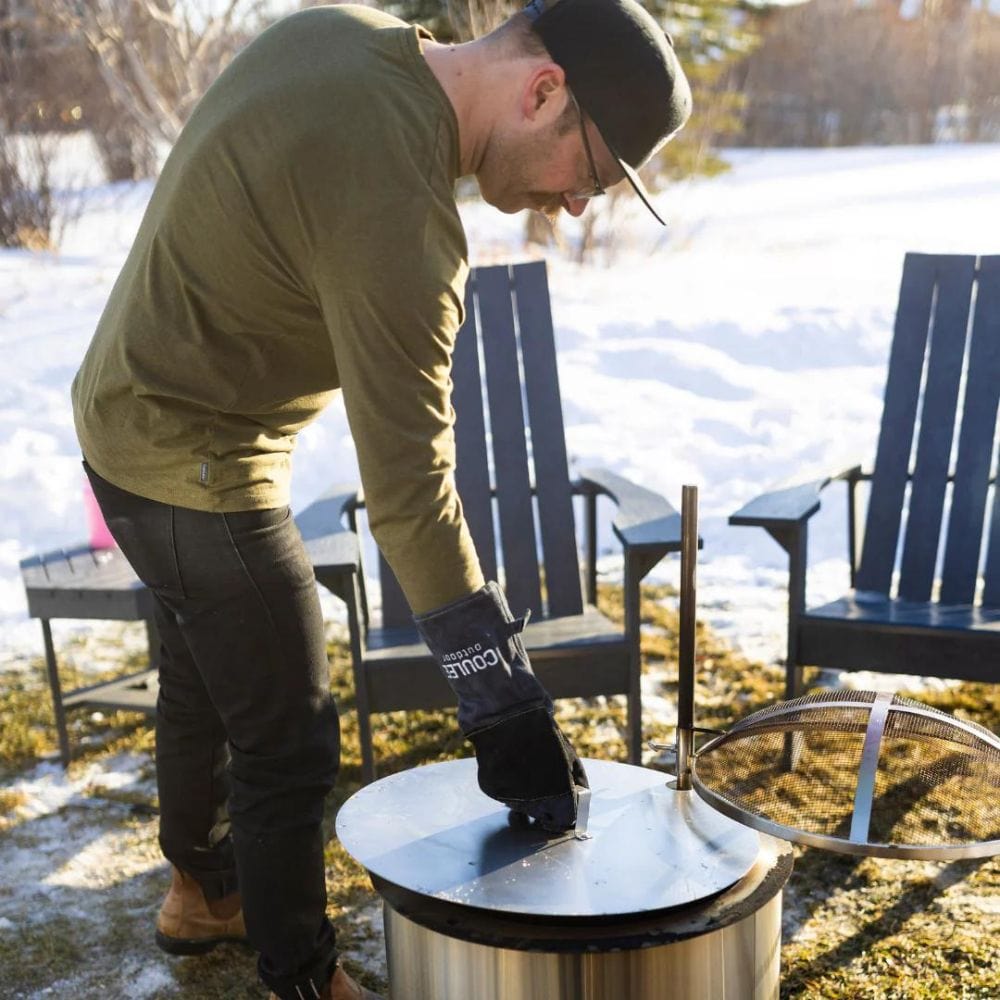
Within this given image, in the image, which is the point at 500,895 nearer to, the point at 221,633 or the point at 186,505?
the point at 221,633

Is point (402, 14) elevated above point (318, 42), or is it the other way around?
point (402, 14)

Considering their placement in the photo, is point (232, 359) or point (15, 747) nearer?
point (232, 359)

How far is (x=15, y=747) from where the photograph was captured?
335 centimetres

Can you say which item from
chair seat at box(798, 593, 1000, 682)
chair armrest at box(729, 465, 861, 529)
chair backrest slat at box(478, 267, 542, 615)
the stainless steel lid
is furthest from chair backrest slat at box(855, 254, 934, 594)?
the stainless steel lid

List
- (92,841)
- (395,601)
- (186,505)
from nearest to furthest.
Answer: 1. (186,505)
2. (92,841)
3. (395,601)

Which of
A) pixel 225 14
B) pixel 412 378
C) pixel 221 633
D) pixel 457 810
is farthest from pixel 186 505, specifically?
pixel 225 14

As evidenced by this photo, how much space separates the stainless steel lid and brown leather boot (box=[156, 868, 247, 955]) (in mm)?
581

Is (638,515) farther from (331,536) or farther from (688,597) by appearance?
(688,597)

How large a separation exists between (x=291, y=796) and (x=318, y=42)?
3.68 ft

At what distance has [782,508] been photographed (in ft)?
9.68

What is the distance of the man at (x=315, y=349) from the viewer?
1532 millimetres

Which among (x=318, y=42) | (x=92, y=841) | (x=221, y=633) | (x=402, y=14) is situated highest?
(x=402, y=14)

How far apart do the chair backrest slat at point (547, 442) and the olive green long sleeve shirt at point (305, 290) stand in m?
Answer: 1.49

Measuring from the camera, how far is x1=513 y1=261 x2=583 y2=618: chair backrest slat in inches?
129
